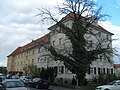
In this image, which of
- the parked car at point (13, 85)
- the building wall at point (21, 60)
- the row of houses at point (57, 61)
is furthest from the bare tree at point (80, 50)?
the building wall at point (21, 60)

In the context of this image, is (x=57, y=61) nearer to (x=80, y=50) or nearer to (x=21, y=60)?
(x=80, y=50)

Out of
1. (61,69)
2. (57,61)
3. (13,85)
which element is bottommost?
(13,85)

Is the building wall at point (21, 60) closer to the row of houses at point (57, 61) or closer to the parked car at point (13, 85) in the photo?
the row of houses at point (57, 61)

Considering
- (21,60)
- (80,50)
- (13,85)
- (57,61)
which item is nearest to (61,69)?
(57,61)

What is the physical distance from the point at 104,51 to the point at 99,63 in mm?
19707

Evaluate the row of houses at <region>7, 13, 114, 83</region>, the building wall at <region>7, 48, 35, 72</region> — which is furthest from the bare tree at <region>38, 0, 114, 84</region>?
the building wall at <region>7, 48, 35, 72</region>

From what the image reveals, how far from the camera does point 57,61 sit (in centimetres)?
5372

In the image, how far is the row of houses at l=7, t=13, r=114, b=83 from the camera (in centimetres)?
4351

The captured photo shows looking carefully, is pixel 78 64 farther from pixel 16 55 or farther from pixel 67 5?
pixel 16 55

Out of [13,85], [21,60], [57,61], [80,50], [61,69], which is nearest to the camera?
[13,85]

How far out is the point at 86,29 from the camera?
37094 mm

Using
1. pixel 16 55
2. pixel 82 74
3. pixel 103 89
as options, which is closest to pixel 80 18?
pixel 82 74

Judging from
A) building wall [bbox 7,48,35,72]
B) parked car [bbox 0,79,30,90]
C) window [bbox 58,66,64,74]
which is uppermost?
building wall [bbox 7,48,35,72]

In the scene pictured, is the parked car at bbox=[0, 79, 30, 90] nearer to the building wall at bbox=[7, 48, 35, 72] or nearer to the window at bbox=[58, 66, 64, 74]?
the window at bbox=[58, 66, 64, 74]
